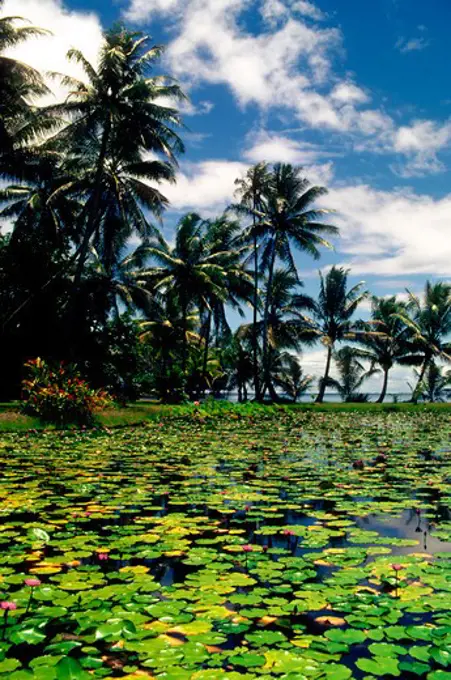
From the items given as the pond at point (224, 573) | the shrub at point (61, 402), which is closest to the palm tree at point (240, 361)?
the shrub at point (61, 402)

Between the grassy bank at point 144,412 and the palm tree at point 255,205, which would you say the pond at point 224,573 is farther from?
the palm tree at point 255,205

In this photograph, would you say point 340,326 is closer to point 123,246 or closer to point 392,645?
point 123,246

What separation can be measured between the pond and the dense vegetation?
14363 mm

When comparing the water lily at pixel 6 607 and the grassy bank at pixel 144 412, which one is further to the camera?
the grassy bank at pixel 144 412

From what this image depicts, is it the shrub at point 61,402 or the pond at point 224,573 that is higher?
the shrub at point 61,402

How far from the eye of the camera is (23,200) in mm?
25062

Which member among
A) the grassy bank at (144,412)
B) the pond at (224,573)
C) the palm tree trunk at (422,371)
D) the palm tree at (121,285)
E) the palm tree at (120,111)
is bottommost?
the pond at (224,573)

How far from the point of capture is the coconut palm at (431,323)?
33.6m

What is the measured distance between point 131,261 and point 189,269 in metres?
5.20

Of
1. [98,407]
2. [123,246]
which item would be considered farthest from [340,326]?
[98,407]

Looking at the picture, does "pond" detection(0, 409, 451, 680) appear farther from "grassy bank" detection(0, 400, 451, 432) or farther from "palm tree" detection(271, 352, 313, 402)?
"palm tree" detection(271, 352, 313, 402)

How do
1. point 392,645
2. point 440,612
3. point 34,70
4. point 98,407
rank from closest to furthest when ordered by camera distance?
point 392,645 < point 440,612 < point 98,407 < point 34,70

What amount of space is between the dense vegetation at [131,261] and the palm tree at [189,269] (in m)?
0.10

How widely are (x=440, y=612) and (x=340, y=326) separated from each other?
1223 inches
